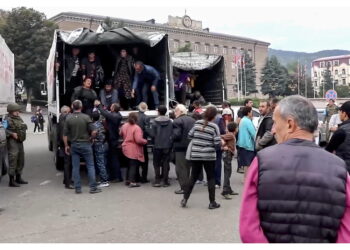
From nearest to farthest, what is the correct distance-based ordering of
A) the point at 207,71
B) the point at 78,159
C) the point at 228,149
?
the point at 228,149, the point at 78,159, the point at 207,71

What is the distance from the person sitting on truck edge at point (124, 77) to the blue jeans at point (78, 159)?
2437 mm

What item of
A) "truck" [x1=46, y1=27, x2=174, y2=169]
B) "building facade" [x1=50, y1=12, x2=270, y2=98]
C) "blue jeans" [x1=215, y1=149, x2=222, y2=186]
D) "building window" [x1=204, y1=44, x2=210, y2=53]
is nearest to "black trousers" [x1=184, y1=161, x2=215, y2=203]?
"blue jeans" [x1=215, y1=149, x2=222, y2=186]

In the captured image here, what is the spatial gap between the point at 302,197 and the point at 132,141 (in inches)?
271

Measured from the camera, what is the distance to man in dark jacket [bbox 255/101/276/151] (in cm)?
625

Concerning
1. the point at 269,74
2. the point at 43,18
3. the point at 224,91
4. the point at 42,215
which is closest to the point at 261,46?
the point at 269,74

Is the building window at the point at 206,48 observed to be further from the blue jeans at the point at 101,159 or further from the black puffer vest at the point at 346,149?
the black puffer vest at the point at 346,149

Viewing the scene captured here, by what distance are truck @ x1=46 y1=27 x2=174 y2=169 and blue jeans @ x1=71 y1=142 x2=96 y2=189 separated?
1.60 meters

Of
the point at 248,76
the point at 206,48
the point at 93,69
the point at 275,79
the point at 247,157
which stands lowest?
the point at 247,157

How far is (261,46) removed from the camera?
111 meters

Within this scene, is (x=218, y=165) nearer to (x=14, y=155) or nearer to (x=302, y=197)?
(x=14, y=155)

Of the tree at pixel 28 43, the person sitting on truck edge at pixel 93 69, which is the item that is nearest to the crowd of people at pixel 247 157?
the person sitting on truck edge at pixel 93 69

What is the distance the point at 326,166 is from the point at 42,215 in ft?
17.6

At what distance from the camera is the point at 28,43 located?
49438 millimetres

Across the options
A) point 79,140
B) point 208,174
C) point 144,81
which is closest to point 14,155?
point 79,140
